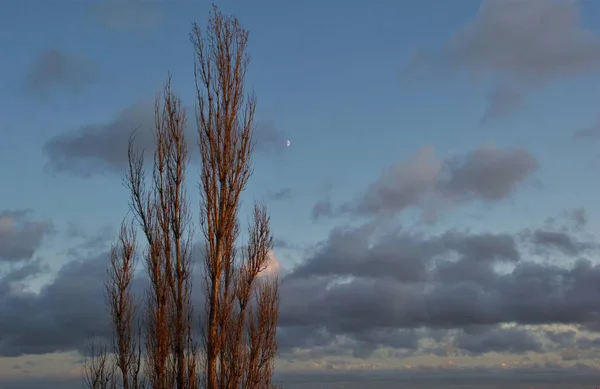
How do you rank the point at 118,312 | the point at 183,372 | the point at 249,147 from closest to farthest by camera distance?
the point at 183,372
the point at 249,147
the point at 118,312

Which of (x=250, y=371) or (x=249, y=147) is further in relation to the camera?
(x=249, y=147)

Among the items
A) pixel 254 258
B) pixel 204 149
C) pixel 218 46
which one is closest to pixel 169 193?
pixel 204 149

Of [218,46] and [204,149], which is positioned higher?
[218,46]

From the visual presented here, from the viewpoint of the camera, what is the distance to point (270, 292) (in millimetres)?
21188

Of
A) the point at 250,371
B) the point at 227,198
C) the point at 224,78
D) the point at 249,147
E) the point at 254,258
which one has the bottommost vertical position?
the point at 250,371

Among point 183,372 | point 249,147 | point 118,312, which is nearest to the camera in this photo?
point 183,372

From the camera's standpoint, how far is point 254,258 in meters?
20.6

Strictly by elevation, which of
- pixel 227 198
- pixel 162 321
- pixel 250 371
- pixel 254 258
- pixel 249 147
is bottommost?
pixel 250 371

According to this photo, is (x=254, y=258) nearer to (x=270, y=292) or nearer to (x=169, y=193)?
(x=270, y=292)

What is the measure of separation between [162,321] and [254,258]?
3067 millimetres

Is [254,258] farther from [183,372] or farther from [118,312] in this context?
[118,312]

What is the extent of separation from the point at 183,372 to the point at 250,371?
5.90ft

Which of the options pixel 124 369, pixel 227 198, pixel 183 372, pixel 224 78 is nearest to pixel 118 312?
pixel 124 369

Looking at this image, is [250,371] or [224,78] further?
[224,78]
